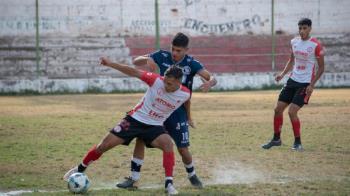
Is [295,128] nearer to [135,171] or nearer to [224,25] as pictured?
[135,171]

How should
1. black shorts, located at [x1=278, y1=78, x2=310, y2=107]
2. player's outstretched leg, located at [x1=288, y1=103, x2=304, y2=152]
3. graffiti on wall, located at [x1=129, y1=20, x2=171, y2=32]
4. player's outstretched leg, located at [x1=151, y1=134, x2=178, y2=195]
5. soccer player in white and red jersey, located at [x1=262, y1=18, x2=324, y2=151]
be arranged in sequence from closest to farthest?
player's outstretched leg, located at [x1=151, y1=134, x2=178, y2=195]
player's outstretched leg, located at [x1=288, y1=103, x2=304, y2=152]
soccer player in white and red jersey, located at [x1=262, y1=18, x2=324, y2=151]
black shorts, located at [x1=278, y1=78, x2=310, y2=107]
graffiti on wall, located at [x1=129, y1=20, x2=171, y2=32]

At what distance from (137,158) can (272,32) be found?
22752mm

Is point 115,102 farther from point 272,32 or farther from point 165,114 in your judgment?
point 165,114

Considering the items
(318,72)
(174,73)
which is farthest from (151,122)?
(318,72)

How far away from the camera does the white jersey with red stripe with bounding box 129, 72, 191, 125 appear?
26.2 feet

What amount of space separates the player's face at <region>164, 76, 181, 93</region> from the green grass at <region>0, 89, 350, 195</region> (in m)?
1.22

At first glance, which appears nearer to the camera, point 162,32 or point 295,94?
point 295,94

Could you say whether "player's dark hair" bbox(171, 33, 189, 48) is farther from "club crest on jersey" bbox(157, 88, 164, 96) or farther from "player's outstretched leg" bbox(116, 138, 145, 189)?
"player's outstretched leg" bbox(116, 138, 145, 189)

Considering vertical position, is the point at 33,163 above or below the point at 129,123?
below

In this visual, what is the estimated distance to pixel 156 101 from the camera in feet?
26.2

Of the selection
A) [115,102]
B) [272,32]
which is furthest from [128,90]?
[272,32]

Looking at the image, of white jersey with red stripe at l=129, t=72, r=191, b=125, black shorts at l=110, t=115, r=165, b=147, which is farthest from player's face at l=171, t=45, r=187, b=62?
black shorts at l=110, t=115, r=165, b=147

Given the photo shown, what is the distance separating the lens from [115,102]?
21969 millimetres

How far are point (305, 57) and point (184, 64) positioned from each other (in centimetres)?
400
